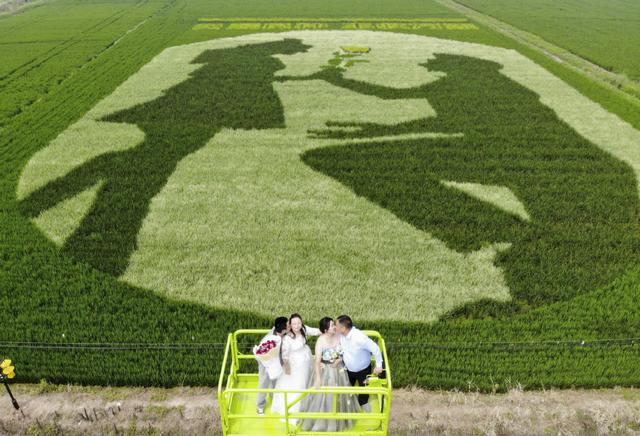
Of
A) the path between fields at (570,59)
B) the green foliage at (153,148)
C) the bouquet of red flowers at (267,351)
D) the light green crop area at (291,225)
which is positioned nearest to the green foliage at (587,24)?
the path between fields at (570,59)

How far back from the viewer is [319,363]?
266 inches

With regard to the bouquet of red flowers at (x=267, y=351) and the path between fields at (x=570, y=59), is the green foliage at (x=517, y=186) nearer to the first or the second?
the bouquet of red flowers at (x=267, y=351)

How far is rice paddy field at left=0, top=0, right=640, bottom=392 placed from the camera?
9.84m

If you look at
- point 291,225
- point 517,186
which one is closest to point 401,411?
point 291,225

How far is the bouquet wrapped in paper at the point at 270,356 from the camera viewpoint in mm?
6832

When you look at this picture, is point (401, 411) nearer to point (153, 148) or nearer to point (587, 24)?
point (153, 148)

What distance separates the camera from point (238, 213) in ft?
49.0

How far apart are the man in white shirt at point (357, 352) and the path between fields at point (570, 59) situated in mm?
25579

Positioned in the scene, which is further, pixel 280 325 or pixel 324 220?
pixel 324 220

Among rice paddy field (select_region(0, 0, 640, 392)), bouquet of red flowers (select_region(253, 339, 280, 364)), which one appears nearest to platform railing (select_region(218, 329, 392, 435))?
A: bouquet of red flowers (select_region(253, 339, 280, 364))

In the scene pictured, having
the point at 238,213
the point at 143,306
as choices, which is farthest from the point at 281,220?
the point at 143,306

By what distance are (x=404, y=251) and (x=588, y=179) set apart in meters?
8.19

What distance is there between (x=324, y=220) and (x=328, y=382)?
806cm

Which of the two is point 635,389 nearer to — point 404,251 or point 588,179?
point 404,251
